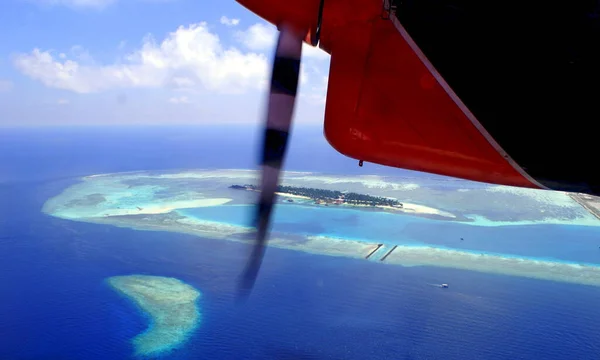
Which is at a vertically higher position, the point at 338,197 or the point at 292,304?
the point at 338,197

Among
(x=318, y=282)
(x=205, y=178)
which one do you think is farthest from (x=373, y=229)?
(x=205, y=178)

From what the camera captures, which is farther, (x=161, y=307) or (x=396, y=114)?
(x=161, y=307)

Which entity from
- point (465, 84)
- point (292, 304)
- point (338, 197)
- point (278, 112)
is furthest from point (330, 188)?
point (465, 84)

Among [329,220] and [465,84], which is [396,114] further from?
[329,220]

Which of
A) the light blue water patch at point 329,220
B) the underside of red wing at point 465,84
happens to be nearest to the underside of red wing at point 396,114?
the underside of red wing at point 465,84

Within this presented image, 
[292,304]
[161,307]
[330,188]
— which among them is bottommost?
[161,307]

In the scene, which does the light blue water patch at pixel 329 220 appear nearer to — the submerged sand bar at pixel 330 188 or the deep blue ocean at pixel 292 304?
the submerged sand bar at pixel 330 188

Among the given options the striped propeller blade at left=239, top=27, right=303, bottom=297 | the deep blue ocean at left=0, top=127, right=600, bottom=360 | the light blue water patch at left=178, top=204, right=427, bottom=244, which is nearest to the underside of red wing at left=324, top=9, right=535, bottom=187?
the striped propeller blade at left=239, top=27, right=303, bottom=297
